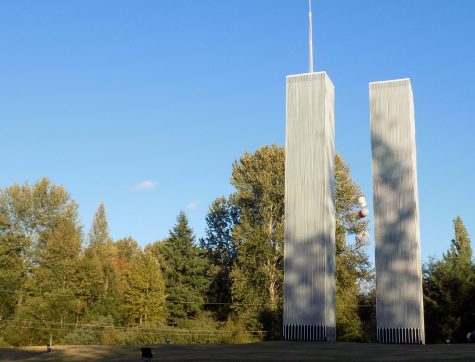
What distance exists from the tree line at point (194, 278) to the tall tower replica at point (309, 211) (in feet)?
34.4

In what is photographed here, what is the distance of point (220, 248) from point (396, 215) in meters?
30.8

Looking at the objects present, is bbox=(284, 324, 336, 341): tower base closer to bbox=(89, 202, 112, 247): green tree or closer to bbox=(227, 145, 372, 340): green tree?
bbox=(227, 145, 372, 340): green tree

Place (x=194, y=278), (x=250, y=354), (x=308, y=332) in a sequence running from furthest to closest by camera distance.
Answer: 1. (x=194, y=278)
2. (x=308, y=332)
3. (x=250, y=354)

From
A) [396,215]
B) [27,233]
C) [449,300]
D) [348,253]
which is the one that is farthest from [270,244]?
[27,233]

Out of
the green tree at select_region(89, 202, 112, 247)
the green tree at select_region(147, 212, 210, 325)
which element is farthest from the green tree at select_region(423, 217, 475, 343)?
the green tree at select_region(89, 202, 112, 247)

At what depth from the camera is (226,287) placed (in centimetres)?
5209

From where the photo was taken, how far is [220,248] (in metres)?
53.6

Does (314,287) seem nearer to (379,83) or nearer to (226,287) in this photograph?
(379,83)

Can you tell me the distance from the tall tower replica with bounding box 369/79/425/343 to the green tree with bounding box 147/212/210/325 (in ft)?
85.4

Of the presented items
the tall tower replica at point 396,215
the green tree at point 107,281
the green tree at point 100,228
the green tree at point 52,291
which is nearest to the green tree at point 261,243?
the green tree at point 107,281

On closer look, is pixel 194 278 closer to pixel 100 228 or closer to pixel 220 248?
pixel 220 248

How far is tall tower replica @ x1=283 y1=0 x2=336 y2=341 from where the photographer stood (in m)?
22.6

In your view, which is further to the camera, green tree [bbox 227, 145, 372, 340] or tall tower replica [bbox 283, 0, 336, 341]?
green tree [bbox 227, 145, 372, 340]

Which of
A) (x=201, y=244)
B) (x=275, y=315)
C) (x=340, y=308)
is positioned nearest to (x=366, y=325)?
(x=340, y=308)
